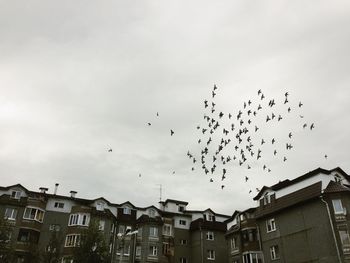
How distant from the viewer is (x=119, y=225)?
65.4 m

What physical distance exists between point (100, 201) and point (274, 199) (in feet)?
95.4

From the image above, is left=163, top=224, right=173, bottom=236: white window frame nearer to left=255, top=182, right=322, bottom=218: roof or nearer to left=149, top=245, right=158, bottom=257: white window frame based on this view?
left=149, top=245, right=158, bottom=257: white window frame

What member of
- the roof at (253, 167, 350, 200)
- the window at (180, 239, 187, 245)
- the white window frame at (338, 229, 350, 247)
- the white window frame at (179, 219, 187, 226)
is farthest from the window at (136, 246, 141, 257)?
the white window frame at (338, 229, 350, 247)

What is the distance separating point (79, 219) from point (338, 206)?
1509 inches

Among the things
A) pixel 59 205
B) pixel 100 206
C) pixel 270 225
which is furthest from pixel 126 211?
pixel 270 225

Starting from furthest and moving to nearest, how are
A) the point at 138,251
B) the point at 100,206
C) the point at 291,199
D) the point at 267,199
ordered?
the point at 138,251
the point at 100,206
the point at 267,199
the point at 291,199

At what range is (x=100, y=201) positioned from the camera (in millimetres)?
63625

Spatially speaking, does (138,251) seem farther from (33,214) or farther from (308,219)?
(308,219)

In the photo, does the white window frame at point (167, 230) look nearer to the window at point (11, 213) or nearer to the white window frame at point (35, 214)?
the white window frame at point (35, 214)

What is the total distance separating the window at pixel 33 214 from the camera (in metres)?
57.1

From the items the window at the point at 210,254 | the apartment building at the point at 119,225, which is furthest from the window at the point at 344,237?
the window at the point at 210,254

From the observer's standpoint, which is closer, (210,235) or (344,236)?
(344,236)

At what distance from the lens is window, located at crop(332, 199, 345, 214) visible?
43.1 m

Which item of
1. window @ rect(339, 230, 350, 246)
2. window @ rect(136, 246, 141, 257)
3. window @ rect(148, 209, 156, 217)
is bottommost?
window @ rect(339, 230, 350, 246)
